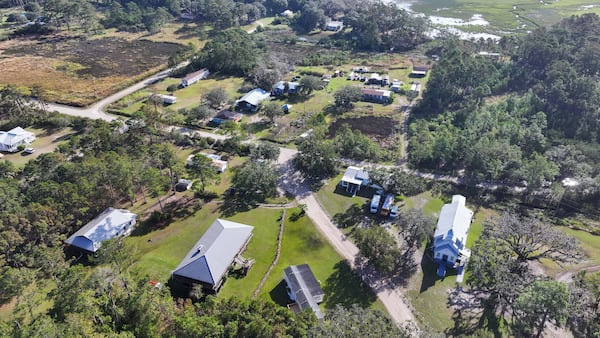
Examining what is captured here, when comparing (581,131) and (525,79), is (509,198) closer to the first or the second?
(581,131)

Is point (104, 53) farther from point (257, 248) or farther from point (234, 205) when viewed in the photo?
point (257, 248)

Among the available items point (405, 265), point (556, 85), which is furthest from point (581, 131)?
point (405, 265)

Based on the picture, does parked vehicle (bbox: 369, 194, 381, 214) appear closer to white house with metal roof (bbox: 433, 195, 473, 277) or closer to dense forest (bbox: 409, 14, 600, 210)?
white house with metal roof (bbox: 433, 195, 473, 277)

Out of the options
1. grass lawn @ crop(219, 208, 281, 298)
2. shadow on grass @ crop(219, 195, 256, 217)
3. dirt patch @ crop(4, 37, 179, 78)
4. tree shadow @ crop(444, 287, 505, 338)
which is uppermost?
dirt patch @ crop(4, 37, 179, 78)

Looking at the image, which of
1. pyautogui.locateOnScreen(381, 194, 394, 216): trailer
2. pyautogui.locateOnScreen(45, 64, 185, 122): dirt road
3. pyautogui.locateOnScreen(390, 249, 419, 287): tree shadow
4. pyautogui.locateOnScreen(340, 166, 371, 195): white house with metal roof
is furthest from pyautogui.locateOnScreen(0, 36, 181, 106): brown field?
pyautogui.locateOnScreen(390, 249, 419, 287): tree shadow

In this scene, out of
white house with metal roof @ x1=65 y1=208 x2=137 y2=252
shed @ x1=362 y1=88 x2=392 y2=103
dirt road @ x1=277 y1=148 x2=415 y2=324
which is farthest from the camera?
shed @ x1=362 y1=88 x2=392 y2=103
